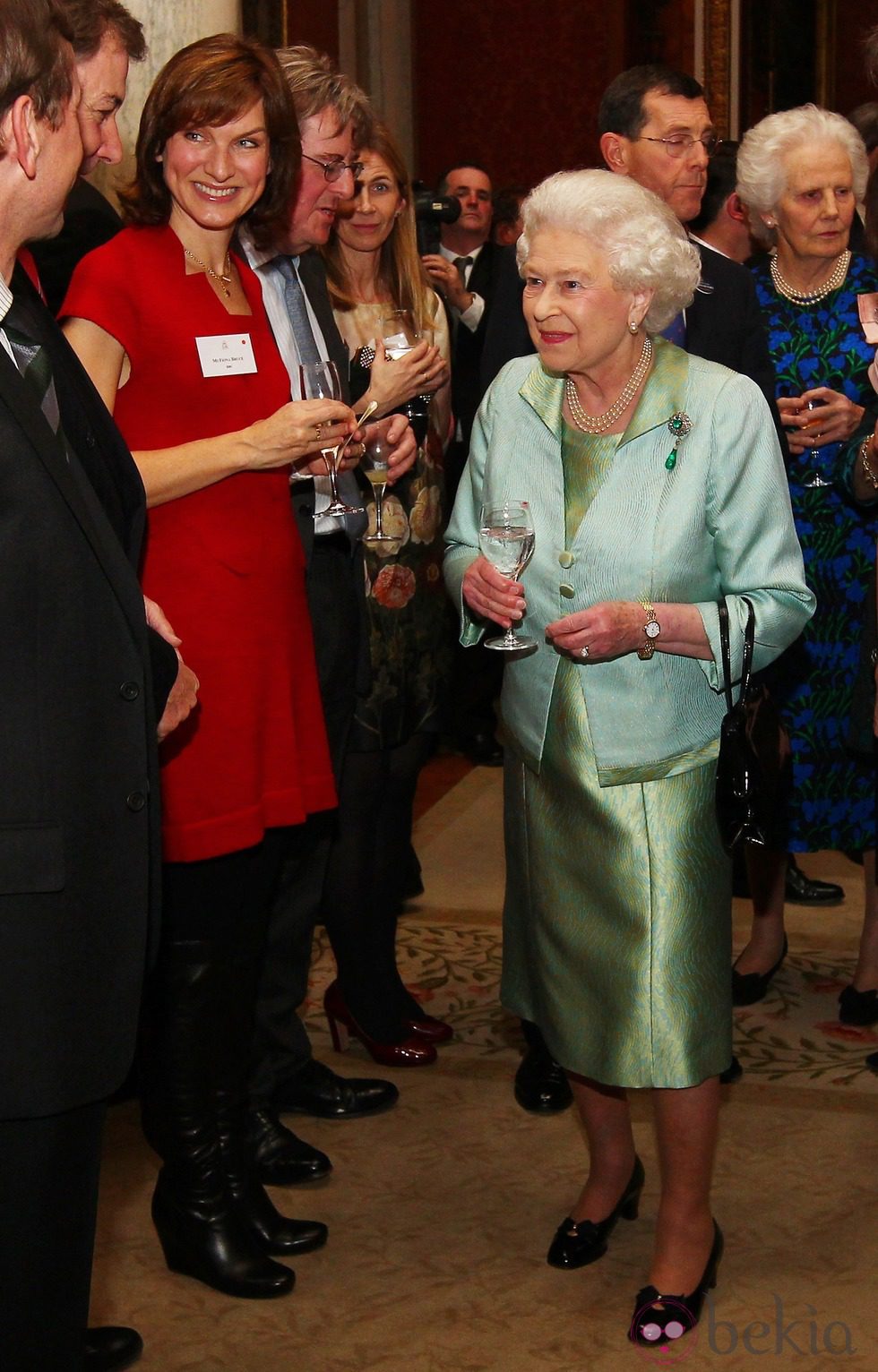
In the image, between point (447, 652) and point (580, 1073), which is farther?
point (447, 652)

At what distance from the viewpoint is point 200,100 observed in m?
2.43

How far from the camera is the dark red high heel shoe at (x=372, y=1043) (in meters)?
3.55

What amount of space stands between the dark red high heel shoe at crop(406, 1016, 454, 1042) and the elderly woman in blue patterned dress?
2.46 ft

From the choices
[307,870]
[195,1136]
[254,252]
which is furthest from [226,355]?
[195,1136]

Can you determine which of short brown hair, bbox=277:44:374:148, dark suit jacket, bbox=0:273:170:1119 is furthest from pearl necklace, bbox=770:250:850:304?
dark suit jacket, bbox=0:273:170:1119

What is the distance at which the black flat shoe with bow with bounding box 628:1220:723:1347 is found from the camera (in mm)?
2496

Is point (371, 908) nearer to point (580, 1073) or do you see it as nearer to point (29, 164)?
point (580, 1073)

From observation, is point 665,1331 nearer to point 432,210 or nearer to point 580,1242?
point 580,1242

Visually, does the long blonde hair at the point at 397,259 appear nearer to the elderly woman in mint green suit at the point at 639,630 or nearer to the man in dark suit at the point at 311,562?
the man in dark suit at the point at 311,562

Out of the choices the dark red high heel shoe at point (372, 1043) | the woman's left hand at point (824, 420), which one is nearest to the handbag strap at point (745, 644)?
the woman's left hand at point (824, 420)

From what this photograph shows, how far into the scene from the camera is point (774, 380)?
11.6ft

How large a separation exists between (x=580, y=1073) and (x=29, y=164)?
1600 millimetres

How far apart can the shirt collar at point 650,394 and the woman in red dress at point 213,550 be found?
13.0 inches

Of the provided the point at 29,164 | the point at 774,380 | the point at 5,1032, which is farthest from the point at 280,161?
the point at 5,1032
